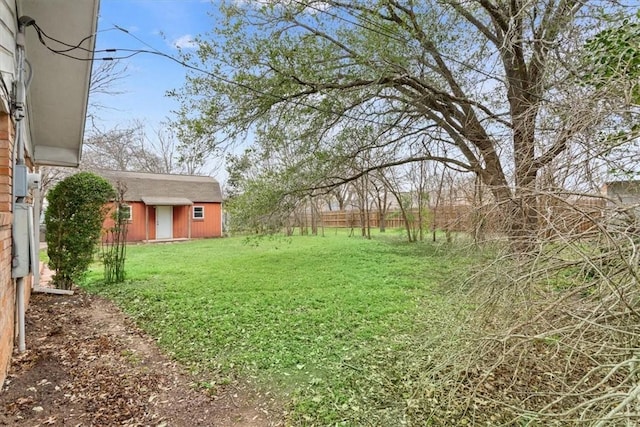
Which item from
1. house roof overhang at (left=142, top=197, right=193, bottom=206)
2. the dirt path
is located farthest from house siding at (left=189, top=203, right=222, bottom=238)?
the dirt path

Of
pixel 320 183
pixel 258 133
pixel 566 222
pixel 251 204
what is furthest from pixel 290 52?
pixel 566 222

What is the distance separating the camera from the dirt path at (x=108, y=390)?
266cm

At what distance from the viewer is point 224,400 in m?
2.94

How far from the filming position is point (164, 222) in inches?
757

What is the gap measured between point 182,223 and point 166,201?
169 centimetres

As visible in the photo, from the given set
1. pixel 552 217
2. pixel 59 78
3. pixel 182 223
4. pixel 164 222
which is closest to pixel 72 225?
pixel 59 78

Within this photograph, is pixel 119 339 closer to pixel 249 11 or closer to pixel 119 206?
pixel 119 206

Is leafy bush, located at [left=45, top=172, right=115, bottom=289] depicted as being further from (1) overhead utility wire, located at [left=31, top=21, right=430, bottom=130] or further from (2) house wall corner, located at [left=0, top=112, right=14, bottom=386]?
(2) house wall corner, located at [left=0, top=112, right=14, bottom=386]

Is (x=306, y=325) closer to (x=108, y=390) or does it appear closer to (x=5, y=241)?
(x=108, y=390)

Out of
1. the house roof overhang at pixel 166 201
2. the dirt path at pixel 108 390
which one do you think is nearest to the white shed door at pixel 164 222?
the house roof overhang at pixel 166 201

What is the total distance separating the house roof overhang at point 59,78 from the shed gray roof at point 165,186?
12.5 metres

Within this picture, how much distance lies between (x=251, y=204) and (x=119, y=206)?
9.21 ft

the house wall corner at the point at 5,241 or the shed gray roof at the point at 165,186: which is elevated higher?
the shed gray roof at the point at 165,186

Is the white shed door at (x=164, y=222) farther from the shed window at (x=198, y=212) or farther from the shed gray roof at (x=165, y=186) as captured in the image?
the shed window at (x=198, y=212)
